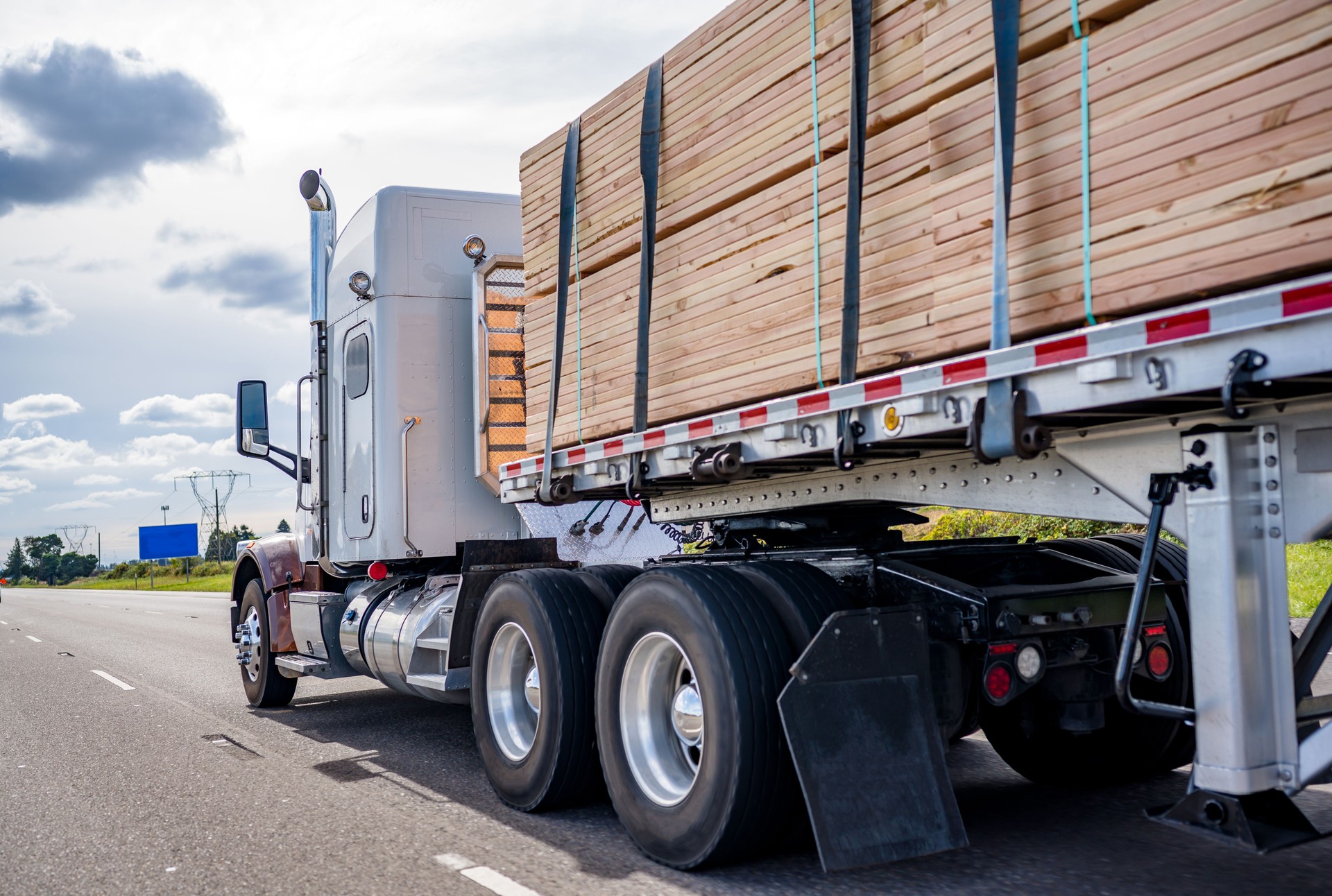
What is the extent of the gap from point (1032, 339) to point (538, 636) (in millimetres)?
2747

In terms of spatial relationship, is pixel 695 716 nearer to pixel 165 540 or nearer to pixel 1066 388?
pixel 1066 388

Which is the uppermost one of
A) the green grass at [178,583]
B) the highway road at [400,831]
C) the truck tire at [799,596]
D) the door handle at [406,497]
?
the door handle at [406,497]

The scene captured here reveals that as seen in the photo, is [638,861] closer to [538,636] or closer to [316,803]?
Result: [538,636]

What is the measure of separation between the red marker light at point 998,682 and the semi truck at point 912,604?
0.5 inches

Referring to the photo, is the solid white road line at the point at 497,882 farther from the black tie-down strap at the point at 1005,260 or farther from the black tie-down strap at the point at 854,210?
the black tie-down strap at the point at 1005,260

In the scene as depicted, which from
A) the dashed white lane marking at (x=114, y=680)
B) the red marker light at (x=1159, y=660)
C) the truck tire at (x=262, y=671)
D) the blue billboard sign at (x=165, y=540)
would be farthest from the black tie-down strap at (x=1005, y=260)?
the blue billboard sign at (x=165, y=540)

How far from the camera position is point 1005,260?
3.42m

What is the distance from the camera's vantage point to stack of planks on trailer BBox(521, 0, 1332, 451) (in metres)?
2.88

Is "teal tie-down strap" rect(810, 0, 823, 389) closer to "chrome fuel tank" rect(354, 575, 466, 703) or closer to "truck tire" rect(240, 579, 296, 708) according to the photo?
"chrome fuel tank" rect(354, 575, 466, 703)

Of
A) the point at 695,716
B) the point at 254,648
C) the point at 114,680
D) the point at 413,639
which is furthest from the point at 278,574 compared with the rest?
the point at 695,716

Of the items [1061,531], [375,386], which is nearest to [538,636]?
→ [375,386]

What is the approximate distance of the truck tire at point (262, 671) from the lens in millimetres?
9227

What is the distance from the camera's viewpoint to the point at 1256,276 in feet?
9.32

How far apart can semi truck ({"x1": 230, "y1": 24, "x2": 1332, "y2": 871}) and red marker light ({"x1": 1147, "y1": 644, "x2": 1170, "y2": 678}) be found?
15mm
